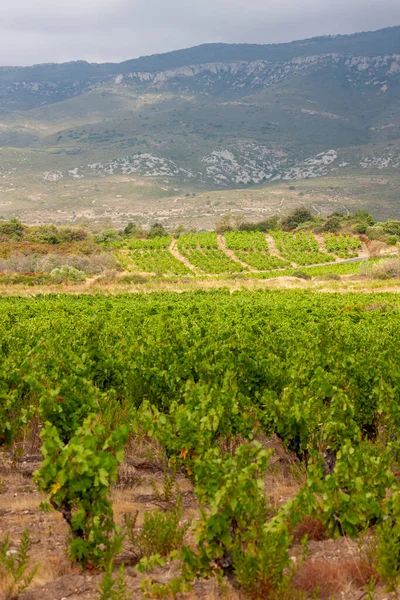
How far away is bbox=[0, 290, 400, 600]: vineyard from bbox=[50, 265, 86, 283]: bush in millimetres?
41430

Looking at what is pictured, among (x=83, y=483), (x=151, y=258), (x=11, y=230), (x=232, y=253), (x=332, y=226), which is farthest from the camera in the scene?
(x=332, y=226)

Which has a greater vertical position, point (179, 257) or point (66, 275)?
point (66, 275)

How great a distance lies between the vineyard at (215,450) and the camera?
5.03 m

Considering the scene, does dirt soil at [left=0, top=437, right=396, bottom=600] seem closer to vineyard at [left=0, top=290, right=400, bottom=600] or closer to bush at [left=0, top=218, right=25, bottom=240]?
vineyard at [left=0, top=290, right=400, bottom=600]

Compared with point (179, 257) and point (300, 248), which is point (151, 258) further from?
point (300, 248)

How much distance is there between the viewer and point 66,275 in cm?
5534

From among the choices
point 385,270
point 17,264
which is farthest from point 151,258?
point 385,270

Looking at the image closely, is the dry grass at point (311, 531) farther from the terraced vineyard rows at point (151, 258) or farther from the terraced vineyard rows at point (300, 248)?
the terraced vineyard rows at point (300, 248)

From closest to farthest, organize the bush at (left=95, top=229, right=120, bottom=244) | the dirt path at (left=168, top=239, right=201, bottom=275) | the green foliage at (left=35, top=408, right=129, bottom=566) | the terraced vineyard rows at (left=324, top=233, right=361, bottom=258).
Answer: the green foliage at (left=35, top=408, right=129, bottom=566) < the dirt path at (left=168, top=239, right=201, bottom=275) < the terraced vineyard rows at (left=324, top=233, right=361, bottom=258) < the bush at (left=95, top=229, right=120, bottom=244)

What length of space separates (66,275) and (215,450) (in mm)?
51703

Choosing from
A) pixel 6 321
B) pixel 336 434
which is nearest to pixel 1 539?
pixel 336 434

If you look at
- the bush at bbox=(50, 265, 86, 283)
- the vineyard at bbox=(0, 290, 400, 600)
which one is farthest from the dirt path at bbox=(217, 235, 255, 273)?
the vineyard at bbox=(0, 290, 400, 600)

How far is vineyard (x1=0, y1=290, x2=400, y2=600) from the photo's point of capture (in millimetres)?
5031

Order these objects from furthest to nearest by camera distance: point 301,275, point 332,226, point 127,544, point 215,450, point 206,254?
point 332,226 < point 206,254 < point 301,275 < point 127,544 < point 215,450
